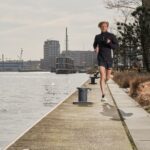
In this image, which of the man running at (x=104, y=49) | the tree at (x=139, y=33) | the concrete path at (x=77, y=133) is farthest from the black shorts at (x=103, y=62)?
the tree at (x=139, y=33)

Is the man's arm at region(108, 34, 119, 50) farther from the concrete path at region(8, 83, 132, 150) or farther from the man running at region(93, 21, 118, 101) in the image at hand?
the concrete path at region(8, 83, 132, 150)

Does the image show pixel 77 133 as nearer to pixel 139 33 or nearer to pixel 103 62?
pixel 103 62

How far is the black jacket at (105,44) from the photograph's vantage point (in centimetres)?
1489

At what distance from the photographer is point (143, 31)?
140 ft

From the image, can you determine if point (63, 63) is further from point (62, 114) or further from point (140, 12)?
point (62, 114)

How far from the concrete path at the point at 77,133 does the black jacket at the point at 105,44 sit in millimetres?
1765

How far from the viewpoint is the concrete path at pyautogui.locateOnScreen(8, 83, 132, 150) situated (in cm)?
891

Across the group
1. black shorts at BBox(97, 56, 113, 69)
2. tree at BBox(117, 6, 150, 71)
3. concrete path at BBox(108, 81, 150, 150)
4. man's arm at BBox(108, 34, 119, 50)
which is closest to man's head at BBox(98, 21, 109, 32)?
man's arm at BBox(108, 34, 119, 50)

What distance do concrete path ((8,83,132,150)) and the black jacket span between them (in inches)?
69.5

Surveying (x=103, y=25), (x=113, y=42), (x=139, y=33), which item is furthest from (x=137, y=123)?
(x=139, y=33)

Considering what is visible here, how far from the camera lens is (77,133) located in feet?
33.8

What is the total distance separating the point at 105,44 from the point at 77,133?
17.0 ft

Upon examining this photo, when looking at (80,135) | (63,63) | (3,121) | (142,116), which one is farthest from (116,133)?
(63,63)

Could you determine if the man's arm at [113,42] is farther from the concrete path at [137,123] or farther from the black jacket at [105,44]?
the concrete path at [137,123]
